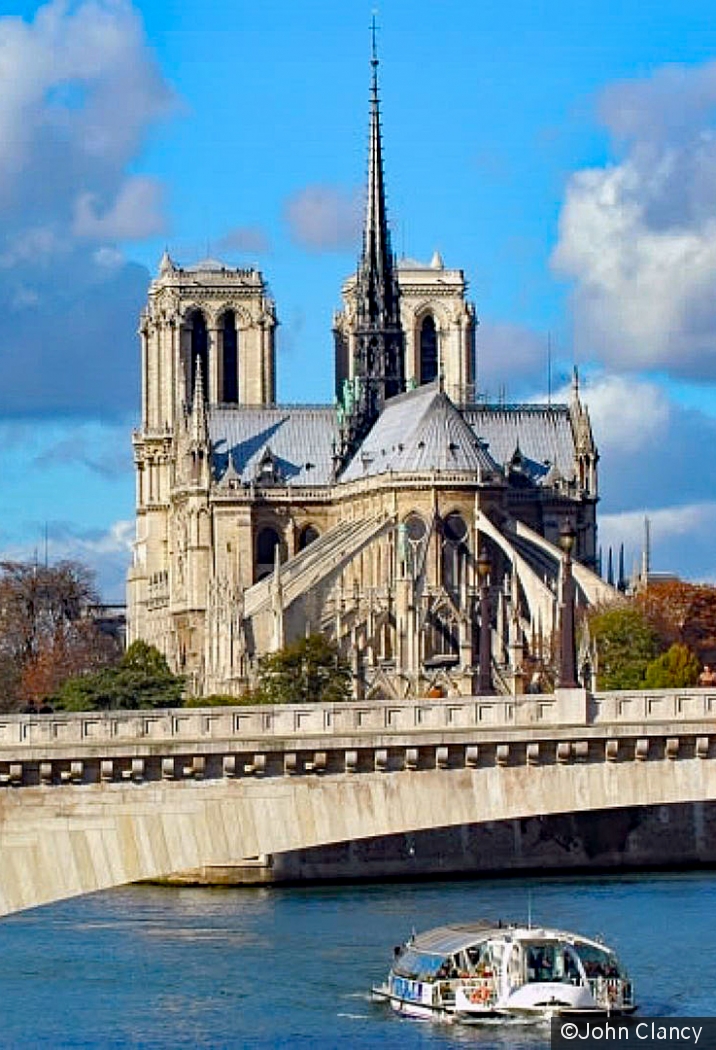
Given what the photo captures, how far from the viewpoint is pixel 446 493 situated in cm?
14038

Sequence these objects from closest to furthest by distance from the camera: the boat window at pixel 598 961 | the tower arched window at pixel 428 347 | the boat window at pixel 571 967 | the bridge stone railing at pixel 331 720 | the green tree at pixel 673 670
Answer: the bridge stone railing at pixel 331 720 → the boat window at pixel 598 961 → the boat window at pixel 571 967 → the green tree at pixel 673 670 → the tower arched window at pixel 428 347

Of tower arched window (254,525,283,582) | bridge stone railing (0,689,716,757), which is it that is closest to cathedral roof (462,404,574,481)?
tower arched window (254,525,283,582)

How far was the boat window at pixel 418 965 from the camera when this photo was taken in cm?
5444

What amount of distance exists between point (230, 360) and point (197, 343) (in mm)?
1883

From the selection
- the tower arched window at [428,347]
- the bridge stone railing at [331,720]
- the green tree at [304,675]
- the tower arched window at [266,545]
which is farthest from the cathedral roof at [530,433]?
the bridge stone railing at [331,720]

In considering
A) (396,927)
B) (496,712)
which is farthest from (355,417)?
(496,712)

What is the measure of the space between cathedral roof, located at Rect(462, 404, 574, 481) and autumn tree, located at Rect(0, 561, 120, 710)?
1989cm

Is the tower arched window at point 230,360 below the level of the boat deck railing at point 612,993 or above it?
above

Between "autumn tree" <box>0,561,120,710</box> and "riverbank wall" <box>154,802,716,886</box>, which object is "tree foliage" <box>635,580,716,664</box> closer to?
"autumn tree" <box>0,561,120,710</box>

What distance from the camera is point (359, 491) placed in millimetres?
147250

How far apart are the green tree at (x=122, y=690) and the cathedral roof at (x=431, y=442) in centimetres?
2251

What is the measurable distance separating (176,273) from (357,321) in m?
15.8

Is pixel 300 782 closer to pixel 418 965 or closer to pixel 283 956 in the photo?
pixel 418 965

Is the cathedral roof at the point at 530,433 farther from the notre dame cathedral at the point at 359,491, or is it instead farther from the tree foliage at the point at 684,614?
the tree foliage at the point at 684,614
